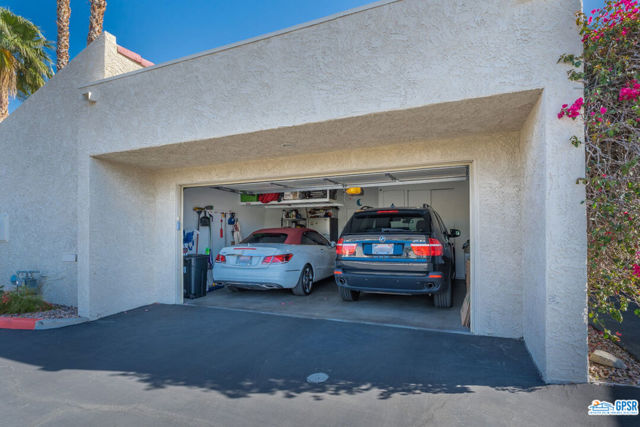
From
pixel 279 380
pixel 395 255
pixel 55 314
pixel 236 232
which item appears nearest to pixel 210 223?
pixel 236 232

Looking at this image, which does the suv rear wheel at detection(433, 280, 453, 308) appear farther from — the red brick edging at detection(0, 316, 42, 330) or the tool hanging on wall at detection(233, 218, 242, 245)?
the red brick edging at detection(0, 316, 42, 330)

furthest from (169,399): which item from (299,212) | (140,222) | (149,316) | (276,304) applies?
(299,212)

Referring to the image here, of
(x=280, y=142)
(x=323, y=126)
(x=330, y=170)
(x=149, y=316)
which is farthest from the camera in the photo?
(x=149, y=316)

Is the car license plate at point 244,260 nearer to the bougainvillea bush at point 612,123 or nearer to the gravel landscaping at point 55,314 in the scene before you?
the gravel landscaping at point 55,314

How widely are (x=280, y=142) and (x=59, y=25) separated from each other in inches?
469

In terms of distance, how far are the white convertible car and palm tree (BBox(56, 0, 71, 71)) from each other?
32.3 ft

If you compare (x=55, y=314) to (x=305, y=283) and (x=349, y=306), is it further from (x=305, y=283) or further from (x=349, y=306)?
(x=349, y=306)

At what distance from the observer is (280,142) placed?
→ 4.86m

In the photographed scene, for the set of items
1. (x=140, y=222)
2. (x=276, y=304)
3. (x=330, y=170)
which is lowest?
(x=276, y=304)

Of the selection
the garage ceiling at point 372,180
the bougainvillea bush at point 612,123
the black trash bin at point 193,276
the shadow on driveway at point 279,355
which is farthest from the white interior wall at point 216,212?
the bougainvillea bush at point 612,123

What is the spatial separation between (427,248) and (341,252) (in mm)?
1426

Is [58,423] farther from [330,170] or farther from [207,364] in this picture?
[330,170]

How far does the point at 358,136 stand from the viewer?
4.57 meters

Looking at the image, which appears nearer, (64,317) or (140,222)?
(64,317)
